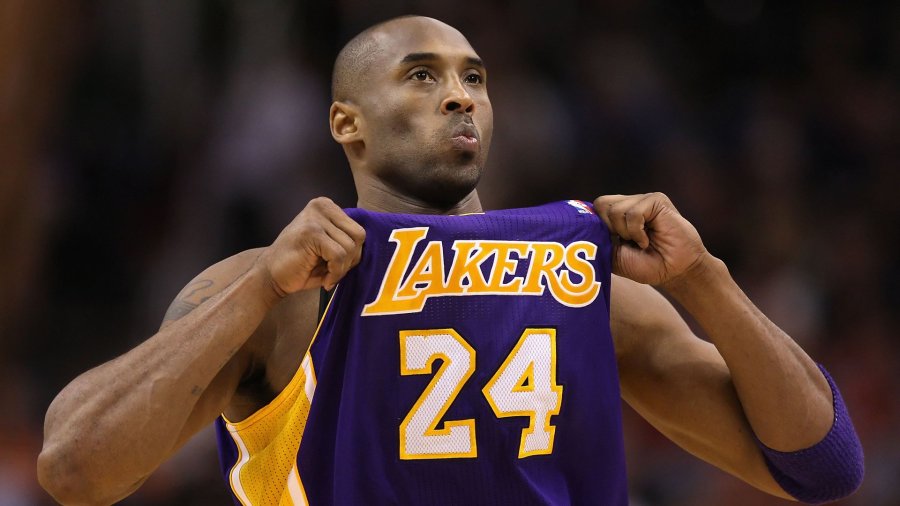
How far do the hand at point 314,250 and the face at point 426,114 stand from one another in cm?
52

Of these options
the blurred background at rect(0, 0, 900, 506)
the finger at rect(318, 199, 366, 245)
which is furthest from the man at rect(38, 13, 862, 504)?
the blurred background at rect(0, 0, 900, 506)

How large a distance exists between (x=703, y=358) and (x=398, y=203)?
3.33 ft

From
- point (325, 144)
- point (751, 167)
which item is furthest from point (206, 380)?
point (751, 167)

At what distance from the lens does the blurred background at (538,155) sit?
18.0 feet

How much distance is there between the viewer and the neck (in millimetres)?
3270

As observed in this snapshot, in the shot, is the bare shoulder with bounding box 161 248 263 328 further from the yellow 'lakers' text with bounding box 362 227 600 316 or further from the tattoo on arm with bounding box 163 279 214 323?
the yellow 'lakers' text with bounding box 362 227 600 316

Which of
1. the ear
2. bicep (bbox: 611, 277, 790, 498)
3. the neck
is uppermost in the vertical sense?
the ear

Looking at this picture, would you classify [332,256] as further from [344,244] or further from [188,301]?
[188,301]

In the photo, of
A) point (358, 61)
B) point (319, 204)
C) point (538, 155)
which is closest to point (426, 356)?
point (319, 204)

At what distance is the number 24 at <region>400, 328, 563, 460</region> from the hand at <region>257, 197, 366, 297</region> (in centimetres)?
25

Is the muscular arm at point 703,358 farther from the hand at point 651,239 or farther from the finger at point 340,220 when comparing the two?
the finger at point 340,220

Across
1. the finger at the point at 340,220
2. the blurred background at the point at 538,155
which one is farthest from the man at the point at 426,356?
the blurred background at the point at 538,155

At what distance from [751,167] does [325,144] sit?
263cm

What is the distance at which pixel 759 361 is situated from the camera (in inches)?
119
